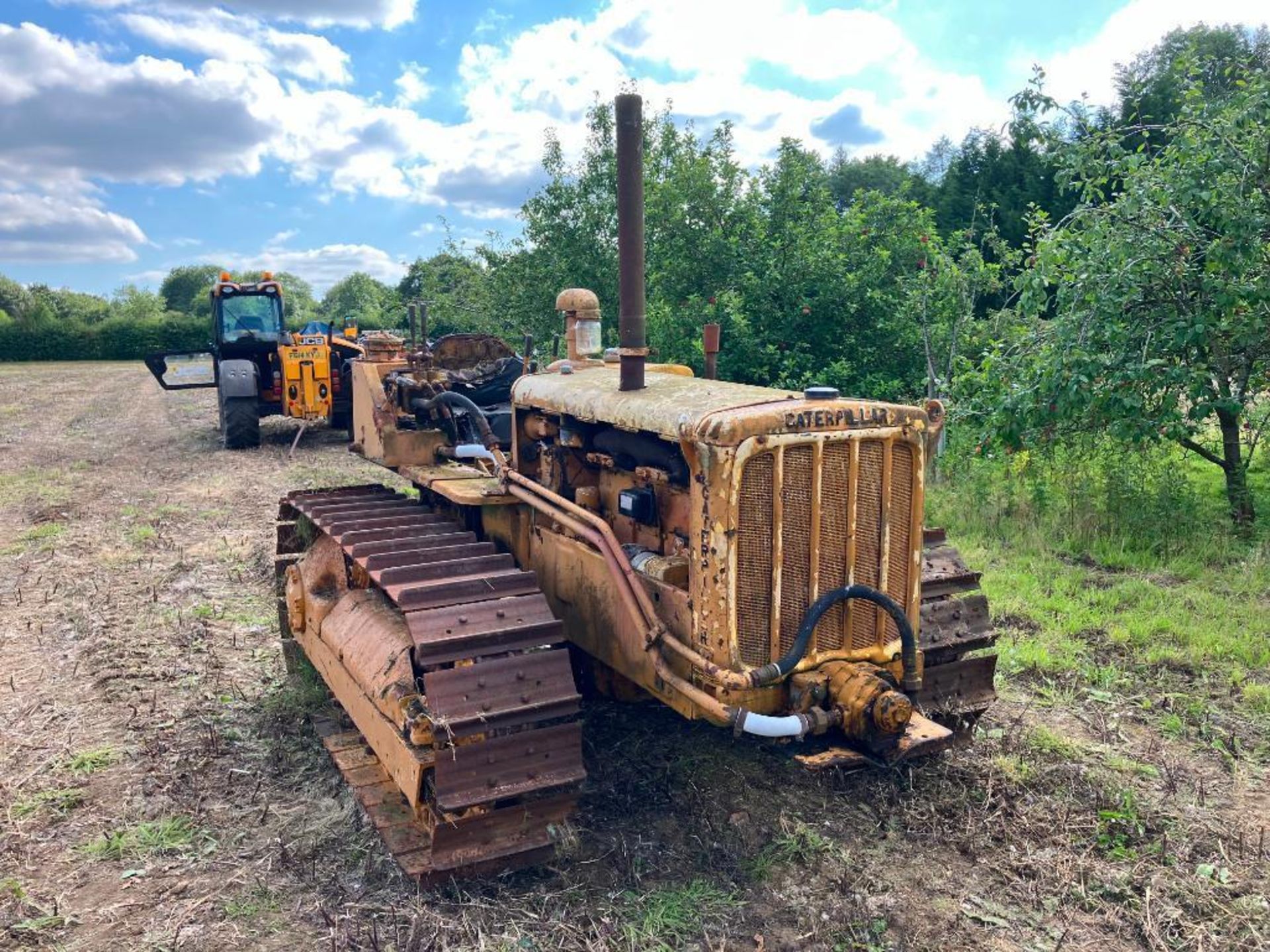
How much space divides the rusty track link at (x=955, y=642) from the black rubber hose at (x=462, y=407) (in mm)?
2288

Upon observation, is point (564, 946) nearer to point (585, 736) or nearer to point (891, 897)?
point (891, 897)

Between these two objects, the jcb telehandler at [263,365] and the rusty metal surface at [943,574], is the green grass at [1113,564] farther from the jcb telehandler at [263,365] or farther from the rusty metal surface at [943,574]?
the jcb telehandler at [263,365]

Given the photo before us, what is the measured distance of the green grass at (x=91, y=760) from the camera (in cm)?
465

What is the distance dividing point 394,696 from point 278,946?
911 millimetres

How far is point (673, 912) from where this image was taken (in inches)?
135

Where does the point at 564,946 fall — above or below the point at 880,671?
below

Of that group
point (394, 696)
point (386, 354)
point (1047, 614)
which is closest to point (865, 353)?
point (1047, 614)

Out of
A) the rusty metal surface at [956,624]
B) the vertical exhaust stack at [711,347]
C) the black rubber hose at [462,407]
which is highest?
the vertical exhaust stack at [711,347]

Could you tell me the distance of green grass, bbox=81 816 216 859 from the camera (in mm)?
3953

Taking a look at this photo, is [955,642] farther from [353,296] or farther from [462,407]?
[353,296]

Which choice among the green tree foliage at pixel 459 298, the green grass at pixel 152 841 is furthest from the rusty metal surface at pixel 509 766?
the green tree foliage at pixel 459 298

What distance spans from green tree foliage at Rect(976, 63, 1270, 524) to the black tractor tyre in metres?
11.1

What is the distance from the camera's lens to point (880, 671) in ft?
12.6

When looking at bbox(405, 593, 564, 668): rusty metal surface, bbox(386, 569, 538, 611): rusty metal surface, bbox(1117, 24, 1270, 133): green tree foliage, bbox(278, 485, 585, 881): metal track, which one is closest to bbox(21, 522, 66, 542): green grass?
bbox(278, 485, 585, 881): metal track
